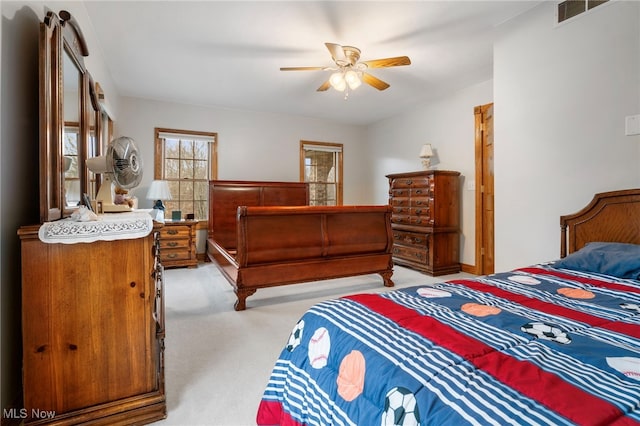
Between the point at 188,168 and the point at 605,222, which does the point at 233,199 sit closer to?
the point at 188,168

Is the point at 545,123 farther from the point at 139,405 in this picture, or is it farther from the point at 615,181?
the point at 139,405

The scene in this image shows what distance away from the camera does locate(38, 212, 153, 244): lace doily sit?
1319 millimetres

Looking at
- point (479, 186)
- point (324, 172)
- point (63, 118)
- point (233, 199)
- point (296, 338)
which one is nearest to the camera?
point (296, 338)

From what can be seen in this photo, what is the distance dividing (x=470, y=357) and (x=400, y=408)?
240 millimetres

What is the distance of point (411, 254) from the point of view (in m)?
4.73

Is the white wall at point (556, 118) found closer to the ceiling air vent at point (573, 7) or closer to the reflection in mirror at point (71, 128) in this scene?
the ceiling air vent at point (573, 7)

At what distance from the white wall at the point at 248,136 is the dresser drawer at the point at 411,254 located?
6.17ft

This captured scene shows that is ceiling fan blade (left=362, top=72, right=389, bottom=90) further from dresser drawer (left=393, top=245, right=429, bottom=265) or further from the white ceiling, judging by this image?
dresser drawer (left=393, top=245, right=429, bottom=265)

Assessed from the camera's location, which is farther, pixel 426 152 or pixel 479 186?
pixel 426 152

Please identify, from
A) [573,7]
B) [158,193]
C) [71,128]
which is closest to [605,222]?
[573,7]

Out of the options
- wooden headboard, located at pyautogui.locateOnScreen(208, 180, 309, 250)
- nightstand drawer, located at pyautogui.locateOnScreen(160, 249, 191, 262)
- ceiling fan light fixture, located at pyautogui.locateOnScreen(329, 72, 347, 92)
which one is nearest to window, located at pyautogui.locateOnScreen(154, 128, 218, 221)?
wooden headboard, located at pyautogui.locateOnScreen(208, 180, 309, 250)

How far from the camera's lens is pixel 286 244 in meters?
3.25

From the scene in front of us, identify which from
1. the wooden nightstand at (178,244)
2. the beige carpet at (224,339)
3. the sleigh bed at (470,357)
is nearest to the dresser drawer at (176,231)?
the wooden nightstand at (178,244)

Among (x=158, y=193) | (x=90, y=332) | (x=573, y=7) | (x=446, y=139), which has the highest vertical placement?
(x=573, y=7)
